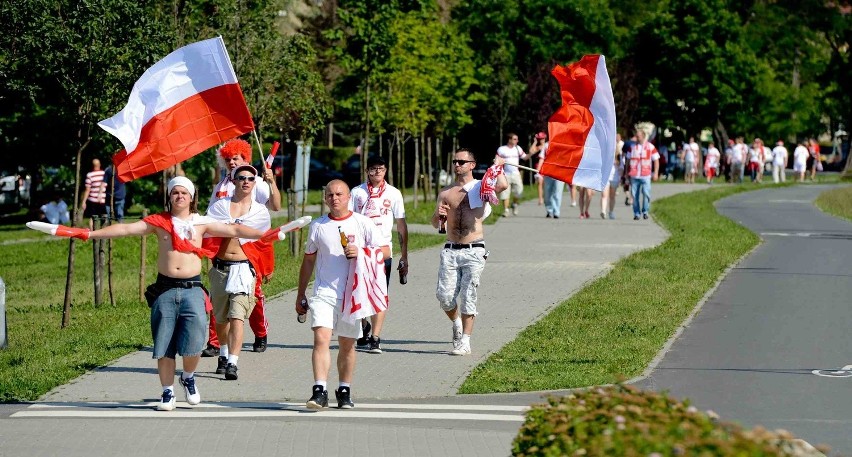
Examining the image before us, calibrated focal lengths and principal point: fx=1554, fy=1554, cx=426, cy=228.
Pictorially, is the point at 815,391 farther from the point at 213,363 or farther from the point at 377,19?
the point at 377,19

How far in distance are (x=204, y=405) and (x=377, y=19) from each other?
21.3 metres

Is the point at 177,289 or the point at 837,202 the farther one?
the point at 837,202

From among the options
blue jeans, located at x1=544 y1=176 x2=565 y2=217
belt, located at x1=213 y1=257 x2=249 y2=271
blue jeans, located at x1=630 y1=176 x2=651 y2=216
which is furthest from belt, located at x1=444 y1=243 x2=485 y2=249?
blue jeans, located at x1=544 y1=176 x2=565 y2=217

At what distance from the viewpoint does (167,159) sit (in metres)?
12.5

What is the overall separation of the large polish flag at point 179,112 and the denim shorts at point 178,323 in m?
1.99

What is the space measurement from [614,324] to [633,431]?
9.55 metres

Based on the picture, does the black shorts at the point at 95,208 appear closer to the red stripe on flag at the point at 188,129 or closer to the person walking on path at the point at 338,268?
the red stripe on flag at the point at 188,129

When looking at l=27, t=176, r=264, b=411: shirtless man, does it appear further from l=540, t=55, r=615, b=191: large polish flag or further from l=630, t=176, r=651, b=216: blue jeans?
l=630, t=176, r=651, b=216: blue jeans

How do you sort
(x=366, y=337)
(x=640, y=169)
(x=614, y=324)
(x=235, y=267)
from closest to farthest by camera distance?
1. (x=235, y=267)
2. (x=366, y=337)
3. (x=614, y=324)
4. (x=640, y=169)

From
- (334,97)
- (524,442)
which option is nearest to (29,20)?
(524,442)

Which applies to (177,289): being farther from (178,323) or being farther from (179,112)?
(179,112)

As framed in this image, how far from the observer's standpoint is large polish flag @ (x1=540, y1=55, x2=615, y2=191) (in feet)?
44.0

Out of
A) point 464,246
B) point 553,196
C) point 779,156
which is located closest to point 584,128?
point 464,246

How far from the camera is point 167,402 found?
34.8 ft
